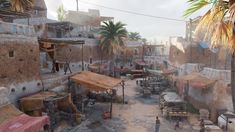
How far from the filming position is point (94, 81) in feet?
72.1

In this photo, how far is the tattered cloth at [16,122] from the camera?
430 inches

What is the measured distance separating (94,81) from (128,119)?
439cm

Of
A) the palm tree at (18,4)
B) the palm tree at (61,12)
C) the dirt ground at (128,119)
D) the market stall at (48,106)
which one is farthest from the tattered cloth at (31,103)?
the palm tree at (61,12)

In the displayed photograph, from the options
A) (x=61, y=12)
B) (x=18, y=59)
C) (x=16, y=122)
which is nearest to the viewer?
(x=16, y=122)

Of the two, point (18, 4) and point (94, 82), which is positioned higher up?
point (18, 4)

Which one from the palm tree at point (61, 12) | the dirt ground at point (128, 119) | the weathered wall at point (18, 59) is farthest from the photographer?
the palm tree at point (61, 12)

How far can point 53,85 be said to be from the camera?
2158cm

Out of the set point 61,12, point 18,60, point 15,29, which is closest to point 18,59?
point 18,60

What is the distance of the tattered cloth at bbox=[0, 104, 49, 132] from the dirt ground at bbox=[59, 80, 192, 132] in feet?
19.3

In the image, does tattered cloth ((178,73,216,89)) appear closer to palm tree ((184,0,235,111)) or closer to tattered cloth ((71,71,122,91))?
tattered cloth ((71,71,122,91))

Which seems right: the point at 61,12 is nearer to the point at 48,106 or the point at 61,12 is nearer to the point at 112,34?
the point at 112,34

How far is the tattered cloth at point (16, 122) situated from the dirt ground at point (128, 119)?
19.3ft

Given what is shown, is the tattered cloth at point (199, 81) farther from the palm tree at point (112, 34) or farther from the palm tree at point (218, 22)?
the palm tree at point (112, 34)

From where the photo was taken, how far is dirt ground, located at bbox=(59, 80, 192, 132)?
18.9m
